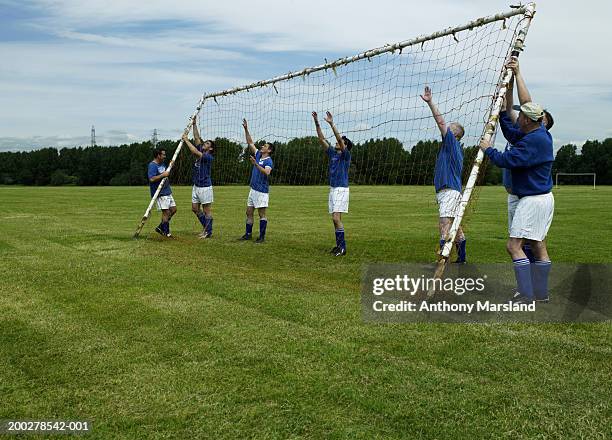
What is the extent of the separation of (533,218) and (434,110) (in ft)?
6.72

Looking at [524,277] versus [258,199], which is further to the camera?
[258,199]

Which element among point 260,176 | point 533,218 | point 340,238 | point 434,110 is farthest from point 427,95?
point 260,176

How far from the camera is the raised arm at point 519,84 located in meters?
8.00

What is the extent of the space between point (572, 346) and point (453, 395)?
1.86 m

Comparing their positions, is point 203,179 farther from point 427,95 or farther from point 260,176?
point 427,95

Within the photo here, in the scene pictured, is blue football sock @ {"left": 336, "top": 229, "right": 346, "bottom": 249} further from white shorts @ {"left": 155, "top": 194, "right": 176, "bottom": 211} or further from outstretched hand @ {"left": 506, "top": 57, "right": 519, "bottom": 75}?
outstretched hand @ {"left": 506, "top": 57, "right": 519, "bottom": 75}

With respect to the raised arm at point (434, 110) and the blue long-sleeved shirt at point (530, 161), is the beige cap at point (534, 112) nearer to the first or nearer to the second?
the blue long-sleeved shirt at point (530, 161)

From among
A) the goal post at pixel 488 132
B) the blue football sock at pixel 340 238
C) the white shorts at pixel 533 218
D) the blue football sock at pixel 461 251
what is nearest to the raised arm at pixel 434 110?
the goal post at pixel 488 132

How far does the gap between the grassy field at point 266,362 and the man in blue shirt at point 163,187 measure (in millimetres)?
4557

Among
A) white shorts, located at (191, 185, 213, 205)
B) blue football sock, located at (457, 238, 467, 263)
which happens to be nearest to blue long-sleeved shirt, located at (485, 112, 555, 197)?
blue football sock, located at (457, 238, 467, 263)

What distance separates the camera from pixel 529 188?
758cm

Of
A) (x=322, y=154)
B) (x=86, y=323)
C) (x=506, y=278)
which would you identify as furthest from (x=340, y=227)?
(x=86, y=323)

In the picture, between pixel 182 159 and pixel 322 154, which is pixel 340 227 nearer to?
pixel 322 154

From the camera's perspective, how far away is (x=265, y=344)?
6129 millimetres
